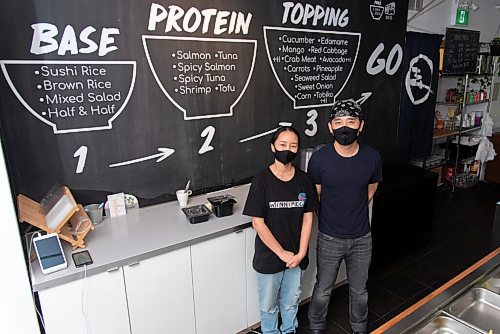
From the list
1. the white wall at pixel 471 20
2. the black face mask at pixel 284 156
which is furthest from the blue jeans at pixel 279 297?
the white wall at pixel 471 20

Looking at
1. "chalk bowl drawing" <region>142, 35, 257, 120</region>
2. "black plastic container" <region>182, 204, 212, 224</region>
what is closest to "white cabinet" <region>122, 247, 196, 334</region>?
"black plastic container" <region>182, 204, 212, 224</region>

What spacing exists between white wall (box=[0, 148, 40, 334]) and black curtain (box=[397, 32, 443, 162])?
11.4 ft

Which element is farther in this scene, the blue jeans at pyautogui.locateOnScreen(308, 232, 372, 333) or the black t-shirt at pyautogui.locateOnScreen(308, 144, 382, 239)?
the blue jeans at pyautogui.locateOnScreen(308, 232, 372, 333)

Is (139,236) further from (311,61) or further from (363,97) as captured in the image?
(363,97)

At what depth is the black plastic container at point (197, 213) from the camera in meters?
2.09

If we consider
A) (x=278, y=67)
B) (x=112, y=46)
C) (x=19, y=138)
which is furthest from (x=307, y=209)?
(x=19, y=138)

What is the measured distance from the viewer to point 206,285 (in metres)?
2.05

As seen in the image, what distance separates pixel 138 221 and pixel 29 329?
2.43ft

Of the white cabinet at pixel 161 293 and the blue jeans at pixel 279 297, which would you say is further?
the blue jeans at pixel 279 297

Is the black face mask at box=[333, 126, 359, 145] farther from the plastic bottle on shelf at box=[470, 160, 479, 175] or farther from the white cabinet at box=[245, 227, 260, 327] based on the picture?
the plastic bottle on shelf at box=[470, 160, 479, 175]

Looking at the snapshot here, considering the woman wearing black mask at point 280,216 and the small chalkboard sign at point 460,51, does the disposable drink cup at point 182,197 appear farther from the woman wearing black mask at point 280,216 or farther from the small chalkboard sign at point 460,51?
the small chalkboard sign at point 460,51

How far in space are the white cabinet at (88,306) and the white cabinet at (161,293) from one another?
0.05m

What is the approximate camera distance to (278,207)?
192 centimetres

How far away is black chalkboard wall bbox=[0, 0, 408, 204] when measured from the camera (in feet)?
6.19
